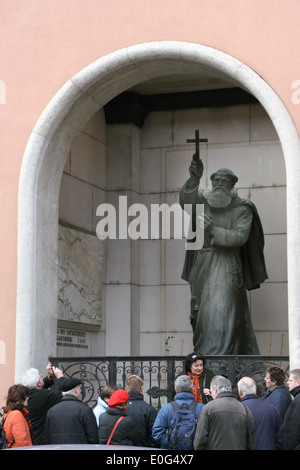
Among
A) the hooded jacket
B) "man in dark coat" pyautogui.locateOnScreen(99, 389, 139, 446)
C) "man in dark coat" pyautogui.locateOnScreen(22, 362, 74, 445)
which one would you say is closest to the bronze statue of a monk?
"man in dark coat" pyautogui.locateOnScreen(22, 362, 74, 445)

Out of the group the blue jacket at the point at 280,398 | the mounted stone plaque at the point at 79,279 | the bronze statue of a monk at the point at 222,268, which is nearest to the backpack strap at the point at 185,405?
the blue jacket at the point at 280,398

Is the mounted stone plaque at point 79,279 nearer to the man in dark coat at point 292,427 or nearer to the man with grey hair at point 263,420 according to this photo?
the man with grey hair at point 263,420

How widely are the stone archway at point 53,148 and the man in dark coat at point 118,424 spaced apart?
2.69 meters

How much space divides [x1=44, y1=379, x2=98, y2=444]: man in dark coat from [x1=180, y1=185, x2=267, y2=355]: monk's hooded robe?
9.52 ft

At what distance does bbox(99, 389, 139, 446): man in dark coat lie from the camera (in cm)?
718

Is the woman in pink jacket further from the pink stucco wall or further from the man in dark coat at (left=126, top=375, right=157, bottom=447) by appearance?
the pink stucco wall

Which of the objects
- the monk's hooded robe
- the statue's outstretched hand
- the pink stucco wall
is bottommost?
the monk's hooded robe

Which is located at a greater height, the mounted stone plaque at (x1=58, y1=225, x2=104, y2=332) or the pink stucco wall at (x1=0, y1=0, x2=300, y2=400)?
the pink stucco wall at (x1=0, y1=0, x2=300, y2=400)

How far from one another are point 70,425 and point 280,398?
166 cm

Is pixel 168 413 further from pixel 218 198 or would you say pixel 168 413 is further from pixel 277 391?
pixel 218 198

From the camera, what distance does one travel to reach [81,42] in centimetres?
1015
